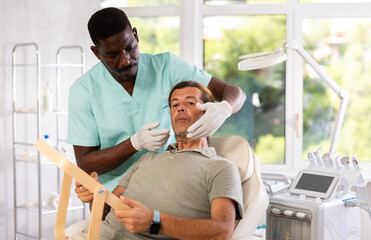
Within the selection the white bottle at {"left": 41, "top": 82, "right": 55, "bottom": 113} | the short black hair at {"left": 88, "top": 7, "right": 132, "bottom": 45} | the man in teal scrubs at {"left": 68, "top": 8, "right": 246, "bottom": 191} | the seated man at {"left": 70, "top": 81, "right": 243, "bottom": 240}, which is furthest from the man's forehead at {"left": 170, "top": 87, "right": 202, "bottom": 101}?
the white bottle at {"left": 41, "top": 82, "right": 55, "bottom": 113}

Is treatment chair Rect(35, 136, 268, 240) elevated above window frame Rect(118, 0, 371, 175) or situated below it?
below

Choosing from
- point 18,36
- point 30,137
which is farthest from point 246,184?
point 18,36

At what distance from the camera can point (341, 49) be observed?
133 inches

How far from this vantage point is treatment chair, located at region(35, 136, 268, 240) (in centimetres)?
174

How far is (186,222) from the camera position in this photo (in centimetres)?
→ 153

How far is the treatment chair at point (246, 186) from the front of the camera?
174 cm

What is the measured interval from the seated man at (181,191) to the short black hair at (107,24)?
33 cm

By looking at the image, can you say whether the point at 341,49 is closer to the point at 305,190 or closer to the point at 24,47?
the point at 305,190

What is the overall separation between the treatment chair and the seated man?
0.27ft

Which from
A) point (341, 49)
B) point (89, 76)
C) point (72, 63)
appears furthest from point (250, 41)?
point (89, 76)

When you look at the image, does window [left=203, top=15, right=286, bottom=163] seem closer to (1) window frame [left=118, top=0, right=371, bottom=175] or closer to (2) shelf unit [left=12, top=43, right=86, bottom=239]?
(1) window frame [left=118, top=0, right=371, bottom=175]

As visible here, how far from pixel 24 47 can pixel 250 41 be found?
156 cm

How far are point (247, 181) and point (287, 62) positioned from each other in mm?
1773

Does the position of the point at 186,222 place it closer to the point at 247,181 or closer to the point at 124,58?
the point at 247,181
